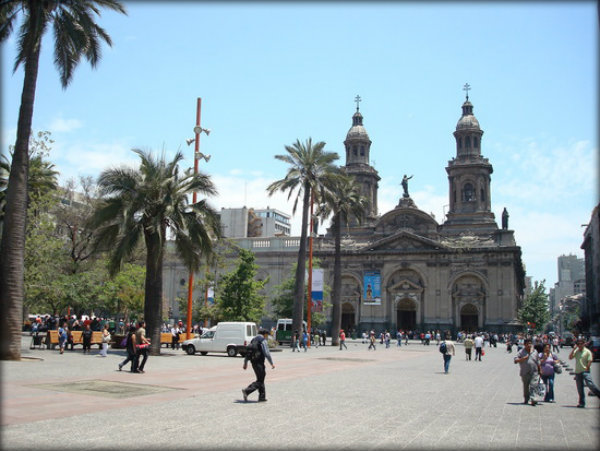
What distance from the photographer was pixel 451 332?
64188 millimetres

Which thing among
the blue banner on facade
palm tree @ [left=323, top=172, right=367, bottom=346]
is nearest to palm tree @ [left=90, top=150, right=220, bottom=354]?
palm tree @ [left=323, top=172, right=367, bottom=346]

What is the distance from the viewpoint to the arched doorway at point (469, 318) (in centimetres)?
6438

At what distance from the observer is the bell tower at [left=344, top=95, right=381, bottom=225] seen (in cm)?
7369

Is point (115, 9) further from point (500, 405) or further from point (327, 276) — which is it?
point (327, 276)

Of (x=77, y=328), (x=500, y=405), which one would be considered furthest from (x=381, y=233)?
(x=500, y=405)

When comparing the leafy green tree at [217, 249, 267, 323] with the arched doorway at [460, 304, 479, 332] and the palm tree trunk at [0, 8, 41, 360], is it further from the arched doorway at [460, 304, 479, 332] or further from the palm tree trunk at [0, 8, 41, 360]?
the arched doorway at [460, 304, 479, 332]

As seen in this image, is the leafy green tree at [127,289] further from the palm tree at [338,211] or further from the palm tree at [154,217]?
the palm tree at [338,211]

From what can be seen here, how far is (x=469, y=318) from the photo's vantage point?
64.8m

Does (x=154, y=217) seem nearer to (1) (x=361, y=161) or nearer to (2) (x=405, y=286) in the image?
(2) (x=405, y=286)

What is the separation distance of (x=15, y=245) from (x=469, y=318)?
5383 cm

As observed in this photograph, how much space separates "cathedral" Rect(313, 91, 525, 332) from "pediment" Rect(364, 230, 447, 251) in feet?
Result: 0.37

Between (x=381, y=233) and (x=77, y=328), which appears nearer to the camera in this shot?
(x=77, y=328)

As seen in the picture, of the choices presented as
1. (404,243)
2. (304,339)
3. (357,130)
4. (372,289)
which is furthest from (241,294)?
(357,130)

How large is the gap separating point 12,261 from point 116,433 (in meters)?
13.2
